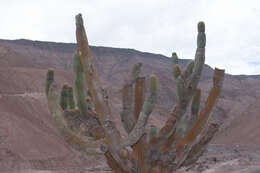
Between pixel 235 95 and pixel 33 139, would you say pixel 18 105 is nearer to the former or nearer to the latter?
pixel 33 139

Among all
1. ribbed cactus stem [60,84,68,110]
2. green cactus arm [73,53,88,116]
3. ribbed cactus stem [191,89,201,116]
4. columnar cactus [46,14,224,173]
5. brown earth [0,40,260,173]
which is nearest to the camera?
columnar cactus [46,14,224,173]

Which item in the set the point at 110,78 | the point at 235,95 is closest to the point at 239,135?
the point at 235,95

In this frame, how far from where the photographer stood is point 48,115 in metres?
A: 31.1

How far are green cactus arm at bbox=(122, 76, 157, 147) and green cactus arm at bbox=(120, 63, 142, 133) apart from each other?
73 centimetres

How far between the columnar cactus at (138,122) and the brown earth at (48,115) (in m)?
10.8

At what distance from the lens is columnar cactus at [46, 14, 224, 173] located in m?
5.31

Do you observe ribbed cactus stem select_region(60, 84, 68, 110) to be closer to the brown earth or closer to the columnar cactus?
the columnar cactus

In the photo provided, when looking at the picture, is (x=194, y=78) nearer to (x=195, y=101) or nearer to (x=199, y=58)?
(x=199, y=58)

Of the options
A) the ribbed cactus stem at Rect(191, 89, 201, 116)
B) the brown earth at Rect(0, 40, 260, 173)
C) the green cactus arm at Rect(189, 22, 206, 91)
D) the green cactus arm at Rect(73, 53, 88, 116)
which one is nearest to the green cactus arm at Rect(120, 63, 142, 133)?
the green cactus arm at Rect(73, 53, 88, 116)

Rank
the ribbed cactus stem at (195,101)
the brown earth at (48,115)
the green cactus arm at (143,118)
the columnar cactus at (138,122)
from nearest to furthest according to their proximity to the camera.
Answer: the green cactus arm at (143,118)
the columnar cactus at (138,122)
the ribbed cactus stem at (195,101)
the brown earth at (48,115)

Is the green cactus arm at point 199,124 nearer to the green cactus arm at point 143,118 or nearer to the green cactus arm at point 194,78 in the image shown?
the green cactus arm at point 194,78

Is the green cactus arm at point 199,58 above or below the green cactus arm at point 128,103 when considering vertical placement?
above

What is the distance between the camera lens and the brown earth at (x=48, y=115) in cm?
2200

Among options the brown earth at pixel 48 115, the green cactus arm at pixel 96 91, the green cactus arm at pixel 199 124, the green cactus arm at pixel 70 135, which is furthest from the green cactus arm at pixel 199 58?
the brown earth at pixel 48 115
